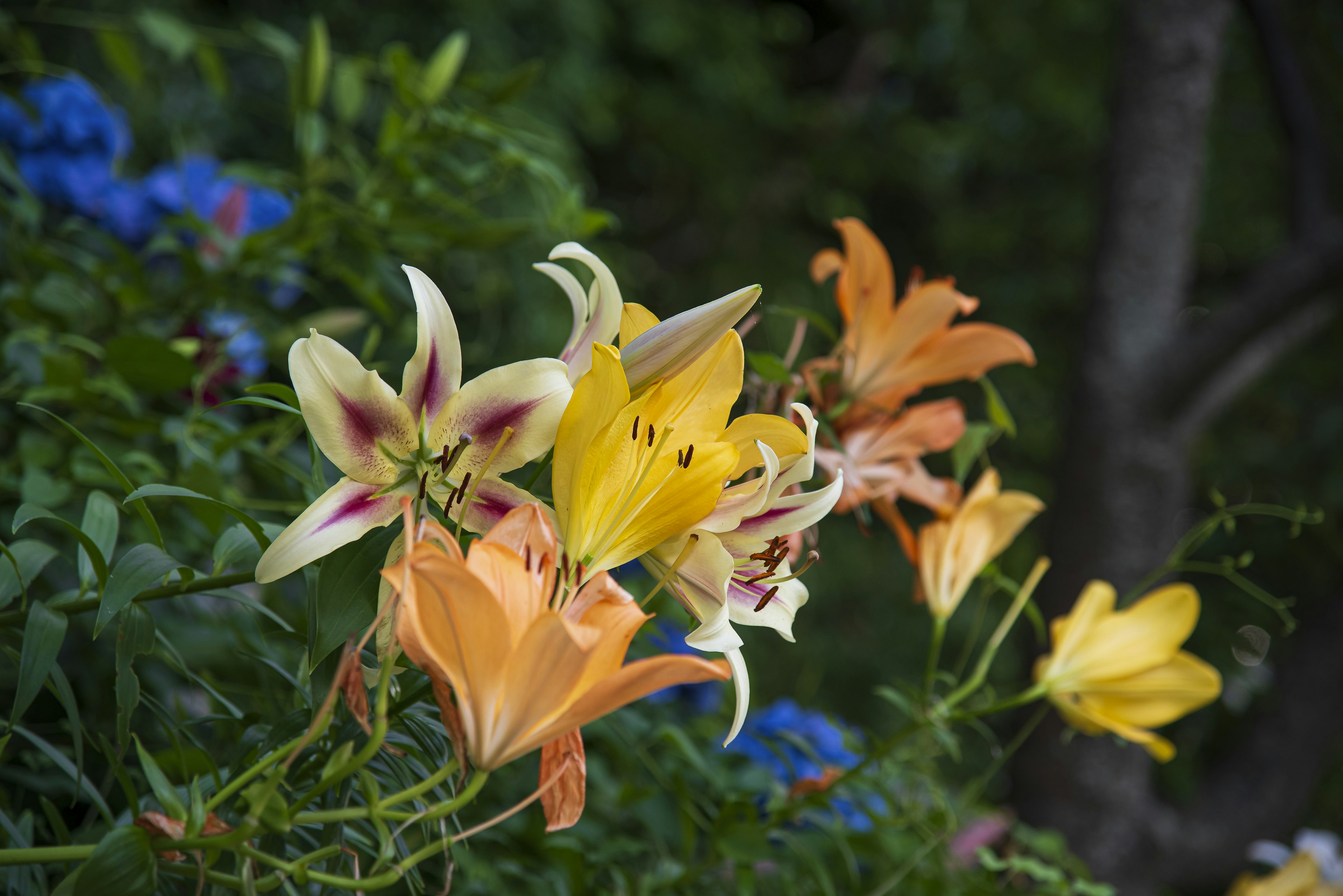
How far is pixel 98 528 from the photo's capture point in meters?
0.28

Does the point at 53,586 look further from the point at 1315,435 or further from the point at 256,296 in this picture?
the point at 1315,435

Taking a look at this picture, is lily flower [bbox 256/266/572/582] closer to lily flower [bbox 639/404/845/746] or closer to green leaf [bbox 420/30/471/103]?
lily flower [bbox 639/404/845/746]

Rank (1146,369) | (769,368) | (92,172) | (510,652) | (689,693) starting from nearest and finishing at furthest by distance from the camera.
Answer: (510,652), (769,368), (92,172), (689,693), (1146,369)

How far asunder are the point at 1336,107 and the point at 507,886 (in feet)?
5.21

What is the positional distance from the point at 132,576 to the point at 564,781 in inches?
4.9

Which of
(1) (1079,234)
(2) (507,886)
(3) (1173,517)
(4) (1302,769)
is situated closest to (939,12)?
(1) (1079,234)

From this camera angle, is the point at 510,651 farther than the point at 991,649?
No

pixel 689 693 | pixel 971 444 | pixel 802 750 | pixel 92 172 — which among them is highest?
pixel 971 444

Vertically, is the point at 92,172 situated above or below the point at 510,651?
below

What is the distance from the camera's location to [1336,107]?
1355mm

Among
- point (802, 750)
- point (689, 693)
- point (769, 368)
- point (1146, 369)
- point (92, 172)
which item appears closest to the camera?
point (769, 368)

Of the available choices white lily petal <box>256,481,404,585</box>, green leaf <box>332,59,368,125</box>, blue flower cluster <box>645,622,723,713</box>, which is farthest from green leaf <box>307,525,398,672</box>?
green leaf <box>332,59,368,125</box>

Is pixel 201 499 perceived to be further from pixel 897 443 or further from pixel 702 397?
pixel 897 443

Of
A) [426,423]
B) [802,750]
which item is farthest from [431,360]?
[802,750]
